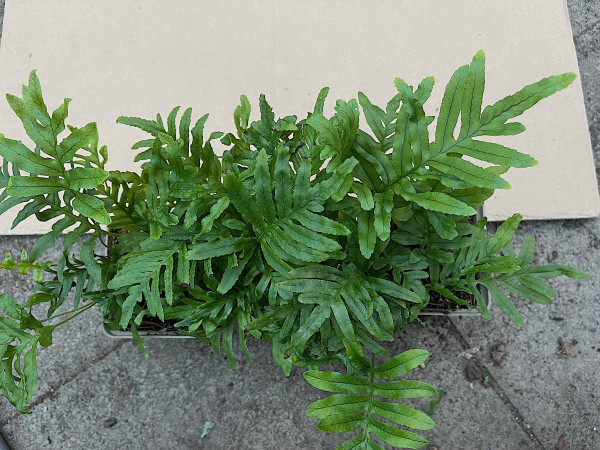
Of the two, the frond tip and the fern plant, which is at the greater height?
the fern plant

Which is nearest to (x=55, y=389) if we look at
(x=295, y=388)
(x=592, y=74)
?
(x=295, y=388)

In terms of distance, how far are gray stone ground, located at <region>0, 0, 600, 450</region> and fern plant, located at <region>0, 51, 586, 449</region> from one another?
421 millimetres

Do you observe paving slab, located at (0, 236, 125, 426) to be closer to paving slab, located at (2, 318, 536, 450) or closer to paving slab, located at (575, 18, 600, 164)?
paving slab, located at (2, 318, 536, 450)

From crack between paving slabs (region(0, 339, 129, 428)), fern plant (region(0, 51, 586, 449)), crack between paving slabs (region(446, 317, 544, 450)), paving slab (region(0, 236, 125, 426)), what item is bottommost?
crack between paving slabs (region(446, 317, 544, 450))

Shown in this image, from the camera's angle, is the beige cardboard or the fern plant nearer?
the fern plant

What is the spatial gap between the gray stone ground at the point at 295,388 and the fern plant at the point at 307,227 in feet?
1.38

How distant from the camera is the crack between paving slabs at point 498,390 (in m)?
1.55

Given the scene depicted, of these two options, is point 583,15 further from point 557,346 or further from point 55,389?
point 55,389

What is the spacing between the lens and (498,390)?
1.57 meters

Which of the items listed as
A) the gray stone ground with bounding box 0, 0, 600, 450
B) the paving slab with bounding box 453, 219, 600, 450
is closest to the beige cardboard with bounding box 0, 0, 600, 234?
the paving slab with bounding box 453, 219, 600, 450

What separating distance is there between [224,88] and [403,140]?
911 mm

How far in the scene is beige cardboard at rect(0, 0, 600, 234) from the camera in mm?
1673

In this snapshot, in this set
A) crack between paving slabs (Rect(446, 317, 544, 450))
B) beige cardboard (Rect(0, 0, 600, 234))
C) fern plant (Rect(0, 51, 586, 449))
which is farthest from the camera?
beige cardboard (Rect(0, 0, 600, 234))

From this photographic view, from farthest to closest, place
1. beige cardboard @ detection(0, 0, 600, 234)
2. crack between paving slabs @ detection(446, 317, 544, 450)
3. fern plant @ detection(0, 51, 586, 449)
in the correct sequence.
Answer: beige cardboard @ detection(0, 0, 600, 234) < crack between paving slabs @ detection(446, 317, 544, 450) < fern plant @ detection(0, 51, 586, 449)
